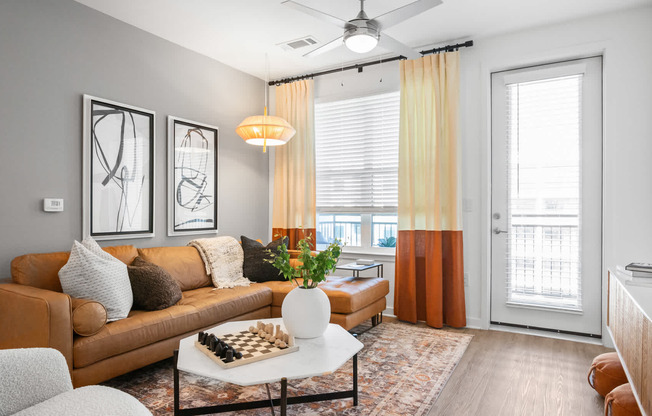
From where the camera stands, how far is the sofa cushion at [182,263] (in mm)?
3307

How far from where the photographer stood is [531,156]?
365cm

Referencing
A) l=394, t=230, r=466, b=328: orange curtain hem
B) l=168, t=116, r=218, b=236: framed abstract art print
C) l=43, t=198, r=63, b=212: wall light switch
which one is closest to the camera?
l=43, t=198, r=63, b=212: wall light switch

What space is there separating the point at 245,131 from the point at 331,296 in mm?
1687

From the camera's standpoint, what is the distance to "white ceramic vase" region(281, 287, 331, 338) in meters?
2.16

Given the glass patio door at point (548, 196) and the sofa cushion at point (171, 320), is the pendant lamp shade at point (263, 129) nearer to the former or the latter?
the sofa cushion at point (171, 320)

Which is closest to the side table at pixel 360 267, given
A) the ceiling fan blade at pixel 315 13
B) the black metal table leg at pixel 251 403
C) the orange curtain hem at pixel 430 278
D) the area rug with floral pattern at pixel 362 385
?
the orange curtain hem at pixel 430 278

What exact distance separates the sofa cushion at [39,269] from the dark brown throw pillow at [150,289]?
431mm

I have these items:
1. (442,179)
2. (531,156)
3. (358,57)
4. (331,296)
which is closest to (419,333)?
(331,296)

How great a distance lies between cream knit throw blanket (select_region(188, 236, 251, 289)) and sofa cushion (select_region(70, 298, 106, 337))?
52.3 inches

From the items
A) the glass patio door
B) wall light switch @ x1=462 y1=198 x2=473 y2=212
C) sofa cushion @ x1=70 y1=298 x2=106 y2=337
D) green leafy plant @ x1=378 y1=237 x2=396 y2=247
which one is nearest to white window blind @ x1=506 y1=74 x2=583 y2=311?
the glass patio door

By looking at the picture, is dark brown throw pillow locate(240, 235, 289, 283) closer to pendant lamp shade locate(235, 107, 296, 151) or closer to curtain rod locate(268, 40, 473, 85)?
pendant lamp shade locate(235, 107, 296, 151)

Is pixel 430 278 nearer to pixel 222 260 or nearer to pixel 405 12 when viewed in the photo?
pixel 222 260

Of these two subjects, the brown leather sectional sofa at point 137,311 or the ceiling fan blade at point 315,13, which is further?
the ceiling fan blade at point 315,13

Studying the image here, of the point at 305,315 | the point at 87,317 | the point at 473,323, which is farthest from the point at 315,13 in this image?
the point at 473,323
